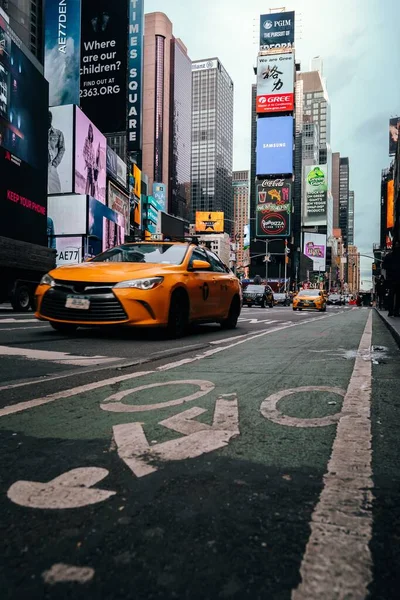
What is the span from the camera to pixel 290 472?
1791 mm

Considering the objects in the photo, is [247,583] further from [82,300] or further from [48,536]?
[82,300]

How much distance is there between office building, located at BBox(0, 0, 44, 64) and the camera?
54.9 m

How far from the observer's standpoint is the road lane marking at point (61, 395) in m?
2.68

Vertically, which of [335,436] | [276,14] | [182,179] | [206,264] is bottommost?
[335,436]

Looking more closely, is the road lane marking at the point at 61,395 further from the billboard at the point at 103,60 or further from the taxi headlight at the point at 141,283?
the billboard at the point at 103,60

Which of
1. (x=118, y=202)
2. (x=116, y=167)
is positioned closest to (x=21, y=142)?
(x=116, y=167)

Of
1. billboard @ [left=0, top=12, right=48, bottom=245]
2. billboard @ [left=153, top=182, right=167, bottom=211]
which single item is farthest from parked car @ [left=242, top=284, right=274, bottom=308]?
billboard @ [left=153, top=182, right=167, bottom=211]

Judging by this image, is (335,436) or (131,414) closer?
(335,436)

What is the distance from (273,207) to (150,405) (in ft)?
378

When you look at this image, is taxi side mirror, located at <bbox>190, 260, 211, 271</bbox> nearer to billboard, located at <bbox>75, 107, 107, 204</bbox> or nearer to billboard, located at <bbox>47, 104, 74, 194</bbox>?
billboard, located at <bbox>47, 104, 74, 194</bbox>

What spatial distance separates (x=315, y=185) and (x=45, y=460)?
14588 centimetres

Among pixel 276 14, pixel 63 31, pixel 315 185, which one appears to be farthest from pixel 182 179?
pixel 63 31

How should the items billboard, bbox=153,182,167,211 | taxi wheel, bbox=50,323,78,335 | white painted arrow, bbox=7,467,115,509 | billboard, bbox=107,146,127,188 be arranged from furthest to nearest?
billboard, bbox=153,182,167,211
billboard, bbox=107,146,127,188
taxi wheel, bbox=50,323,78,335
white painted arrow, bbox=7,467,115,509

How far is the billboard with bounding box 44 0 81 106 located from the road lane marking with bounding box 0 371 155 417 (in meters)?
49.0
